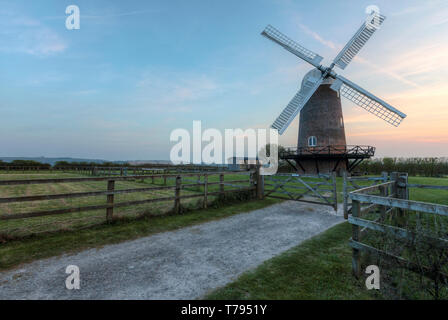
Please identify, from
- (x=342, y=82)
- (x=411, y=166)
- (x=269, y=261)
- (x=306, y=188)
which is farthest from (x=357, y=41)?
(x=269, y=261)

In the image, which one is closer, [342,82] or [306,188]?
[306,188]

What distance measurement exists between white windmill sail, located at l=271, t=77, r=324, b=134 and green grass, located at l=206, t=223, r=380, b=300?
→ 1623 cm

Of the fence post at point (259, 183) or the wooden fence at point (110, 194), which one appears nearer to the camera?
the wooden fence at point (110, 194)

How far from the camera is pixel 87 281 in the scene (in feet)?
10.2

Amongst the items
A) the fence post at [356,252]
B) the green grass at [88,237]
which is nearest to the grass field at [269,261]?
the green grass at [88,237]

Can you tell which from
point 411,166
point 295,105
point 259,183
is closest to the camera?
point 259,183

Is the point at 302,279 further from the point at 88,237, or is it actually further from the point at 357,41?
the point at 357,41

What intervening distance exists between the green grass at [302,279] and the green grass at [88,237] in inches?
124

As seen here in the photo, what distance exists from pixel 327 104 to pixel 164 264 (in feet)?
72.4

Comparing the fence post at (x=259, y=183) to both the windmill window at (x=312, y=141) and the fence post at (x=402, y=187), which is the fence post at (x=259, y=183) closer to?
the fence post at (x=402, y=187)

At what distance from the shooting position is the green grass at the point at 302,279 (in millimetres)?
2770

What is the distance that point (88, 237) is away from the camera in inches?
195

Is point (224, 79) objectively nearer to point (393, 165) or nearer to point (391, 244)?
point (391, 244)

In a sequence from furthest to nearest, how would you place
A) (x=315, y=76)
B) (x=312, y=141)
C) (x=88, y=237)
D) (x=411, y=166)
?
(x=411, y=166) → (x=312, y=141) → (x=315, y=76) → (x=88, y=237)
